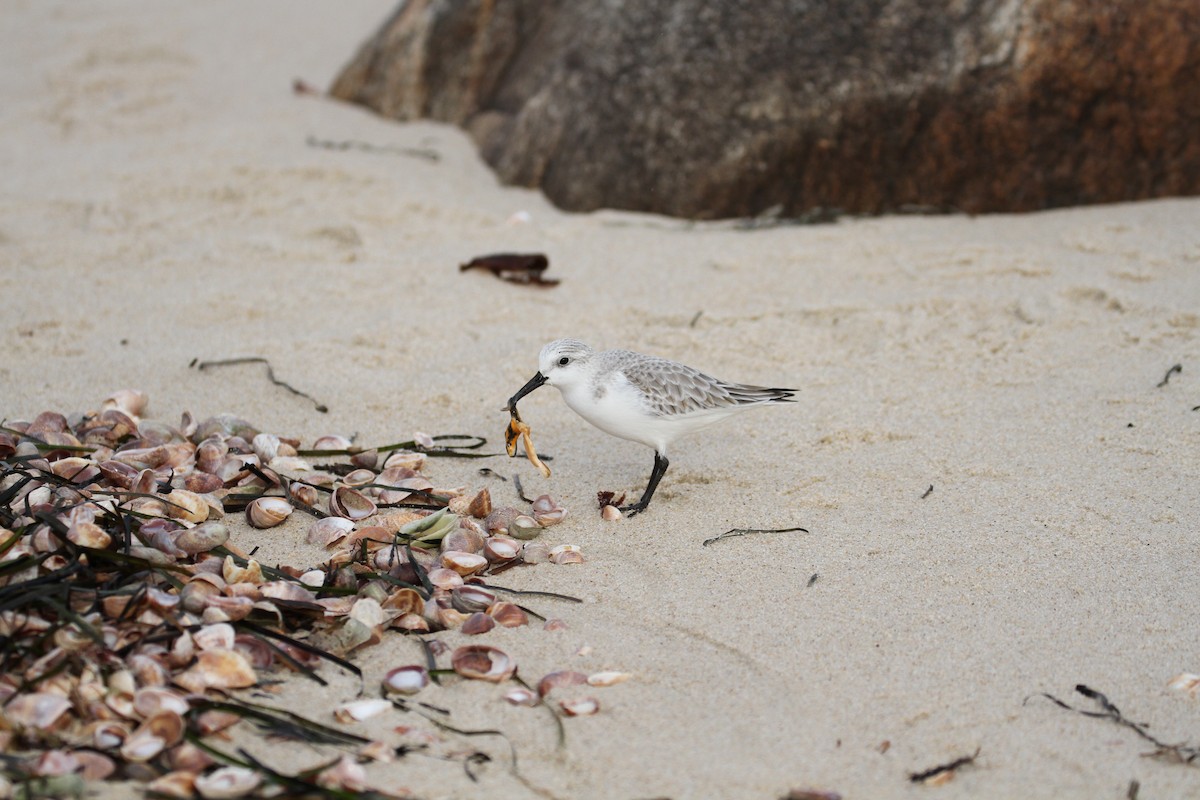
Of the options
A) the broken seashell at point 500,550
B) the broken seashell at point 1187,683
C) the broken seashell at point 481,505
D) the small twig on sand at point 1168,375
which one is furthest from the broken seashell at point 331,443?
the small twig on sand at point 1168,375

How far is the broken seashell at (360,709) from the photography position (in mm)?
2639

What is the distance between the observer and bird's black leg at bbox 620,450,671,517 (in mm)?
3775

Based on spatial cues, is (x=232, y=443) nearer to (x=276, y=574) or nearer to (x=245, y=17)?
(x=276, y=574)

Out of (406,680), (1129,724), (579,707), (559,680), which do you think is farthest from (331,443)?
(1129,724)

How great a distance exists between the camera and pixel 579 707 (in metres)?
2.72

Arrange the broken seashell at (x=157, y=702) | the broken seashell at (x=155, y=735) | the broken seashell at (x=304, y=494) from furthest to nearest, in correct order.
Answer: the broken seashell at (x=304, y=494) < the broken seashell at (x=157, y=702) < the broken seashell at (x=155, y=735)

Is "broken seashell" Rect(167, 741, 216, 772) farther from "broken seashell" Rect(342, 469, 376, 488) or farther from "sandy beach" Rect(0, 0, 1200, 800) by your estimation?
"broken seashell" Rect(342, 469, 376, 488)

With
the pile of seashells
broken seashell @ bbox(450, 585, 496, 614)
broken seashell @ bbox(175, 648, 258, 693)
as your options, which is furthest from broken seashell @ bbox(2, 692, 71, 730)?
broken seashell @ bbox(450, 585, 496, 614)

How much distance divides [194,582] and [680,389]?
5.30ft

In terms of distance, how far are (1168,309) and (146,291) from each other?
14.5 ft

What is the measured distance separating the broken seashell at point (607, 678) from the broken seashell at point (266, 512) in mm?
1189

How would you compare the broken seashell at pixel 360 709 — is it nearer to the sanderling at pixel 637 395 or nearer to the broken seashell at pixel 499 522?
the broken seashell at pixel 499 522

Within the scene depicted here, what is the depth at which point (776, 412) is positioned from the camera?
4.47 m

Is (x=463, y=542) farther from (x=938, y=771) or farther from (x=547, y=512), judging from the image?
(x=938, y=771)
